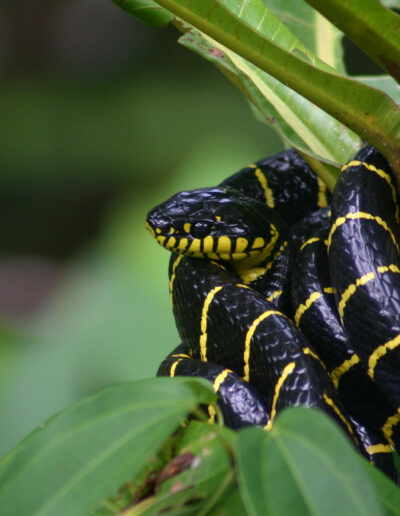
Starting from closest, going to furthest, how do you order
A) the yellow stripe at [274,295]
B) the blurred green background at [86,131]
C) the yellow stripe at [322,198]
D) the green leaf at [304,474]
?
the green leaf at [304,474] → the yellow stripe at [274,295] → the yellow stripe at [322,198] → the blurred green background at [86,131]

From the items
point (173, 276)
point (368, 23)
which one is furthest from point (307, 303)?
point (368, 23)

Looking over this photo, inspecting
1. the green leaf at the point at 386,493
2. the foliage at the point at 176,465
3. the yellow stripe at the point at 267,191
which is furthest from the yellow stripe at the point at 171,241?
the green leaf at the point at 386,493

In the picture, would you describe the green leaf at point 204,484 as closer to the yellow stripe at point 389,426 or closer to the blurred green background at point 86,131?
the yellow stripe at point 389,426

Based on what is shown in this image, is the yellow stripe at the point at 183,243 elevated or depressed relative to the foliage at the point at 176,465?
elevated

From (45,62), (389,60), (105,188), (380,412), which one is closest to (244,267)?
(380,412)

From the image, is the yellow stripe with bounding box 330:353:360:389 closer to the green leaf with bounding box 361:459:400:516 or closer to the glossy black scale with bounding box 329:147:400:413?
the glossy black scale with bounding box 329:147:400:413

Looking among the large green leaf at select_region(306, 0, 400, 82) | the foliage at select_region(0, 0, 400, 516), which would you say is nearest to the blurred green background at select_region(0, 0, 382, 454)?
the large green leaf at select_region(306, 0, 400, 82)

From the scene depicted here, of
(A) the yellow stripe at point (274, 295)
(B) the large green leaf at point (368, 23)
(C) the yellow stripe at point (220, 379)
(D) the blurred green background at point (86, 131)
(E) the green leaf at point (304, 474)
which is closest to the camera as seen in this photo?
(E) the green leaf at point (304, 474)
